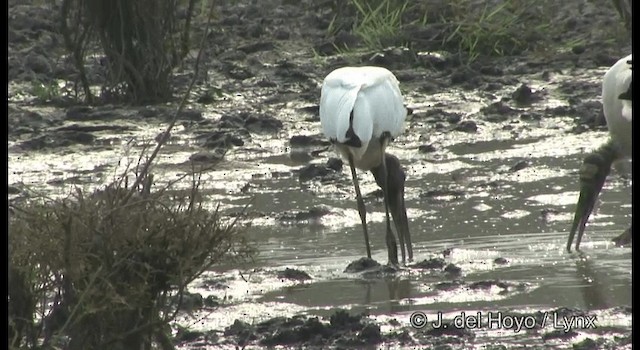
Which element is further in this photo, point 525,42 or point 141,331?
point 525,42

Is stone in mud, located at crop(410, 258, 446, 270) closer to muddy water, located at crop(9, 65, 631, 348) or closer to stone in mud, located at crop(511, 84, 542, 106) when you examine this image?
muddy water, located at crop(9, 65, 631, 348)

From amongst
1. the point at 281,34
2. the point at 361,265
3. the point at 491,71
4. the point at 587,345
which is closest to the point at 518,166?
the point at 361,265

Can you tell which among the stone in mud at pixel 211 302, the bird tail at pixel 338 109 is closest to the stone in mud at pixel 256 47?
the bird tail at pixel 338 109

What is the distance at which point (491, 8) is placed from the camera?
55.4ft

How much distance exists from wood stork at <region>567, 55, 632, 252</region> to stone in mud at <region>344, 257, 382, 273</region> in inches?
41.3

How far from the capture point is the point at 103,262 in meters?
5.31

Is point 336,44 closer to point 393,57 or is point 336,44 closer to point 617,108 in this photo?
point 393,57

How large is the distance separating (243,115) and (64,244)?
8161mm

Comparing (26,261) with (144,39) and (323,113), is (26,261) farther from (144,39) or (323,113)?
(144,39)

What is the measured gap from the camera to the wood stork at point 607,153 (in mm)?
8289

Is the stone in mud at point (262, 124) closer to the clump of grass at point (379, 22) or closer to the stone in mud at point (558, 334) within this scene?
the clump of grass at point (379, 22)

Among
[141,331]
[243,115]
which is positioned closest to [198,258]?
[141,331]

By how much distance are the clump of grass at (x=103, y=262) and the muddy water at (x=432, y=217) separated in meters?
0.49

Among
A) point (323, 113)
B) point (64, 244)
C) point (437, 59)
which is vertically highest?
point (64, 244)
